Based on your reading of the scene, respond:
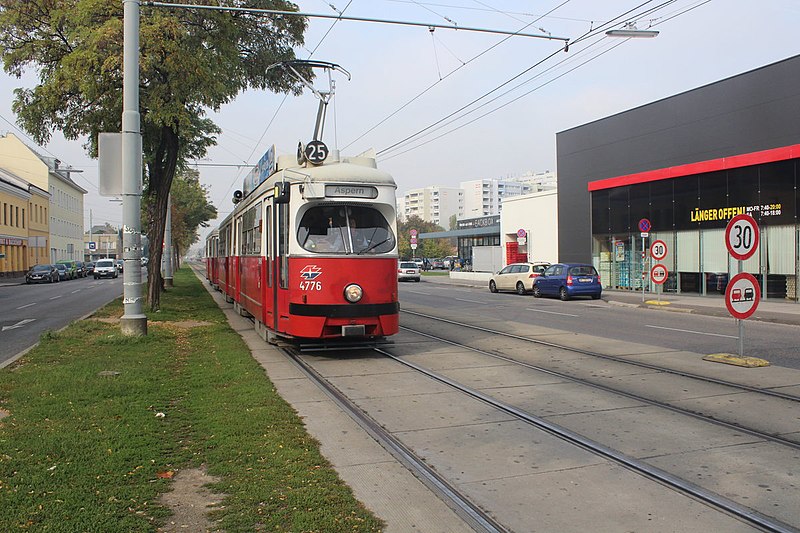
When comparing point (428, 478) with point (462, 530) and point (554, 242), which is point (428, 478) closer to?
point (462, 530)

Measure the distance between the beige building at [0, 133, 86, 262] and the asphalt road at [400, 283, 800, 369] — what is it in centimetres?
6062

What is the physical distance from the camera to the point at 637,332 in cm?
1498

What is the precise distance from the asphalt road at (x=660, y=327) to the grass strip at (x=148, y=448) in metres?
8.32

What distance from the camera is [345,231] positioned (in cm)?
1090

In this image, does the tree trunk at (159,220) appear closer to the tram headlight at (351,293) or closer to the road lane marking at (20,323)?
the road lane marking at (20,323)

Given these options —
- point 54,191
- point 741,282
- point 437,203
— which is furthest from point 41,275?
point 437,203

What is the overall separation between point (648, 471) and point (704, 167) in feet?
77.6

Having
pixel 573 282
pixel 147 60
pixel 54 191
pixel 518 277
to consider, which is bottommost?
pixel 573 282

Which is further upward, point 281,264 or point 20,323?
point 281,264

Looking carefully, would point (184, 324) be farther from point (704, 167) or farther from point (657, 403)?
point (704, 167)

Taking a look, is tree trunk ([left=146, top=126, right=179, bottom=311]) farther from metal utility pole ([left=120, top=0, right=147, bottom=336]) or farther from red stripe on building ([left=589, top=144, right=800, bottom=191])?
red stripe on building ([left=589, top=144, right=800, bottom=191])

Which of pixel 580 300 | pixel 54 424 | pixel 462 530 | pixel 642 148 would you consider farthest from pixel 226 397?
pixel 642 148

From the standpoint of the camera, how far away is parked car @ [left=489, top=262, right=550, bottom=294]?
30.1 metres

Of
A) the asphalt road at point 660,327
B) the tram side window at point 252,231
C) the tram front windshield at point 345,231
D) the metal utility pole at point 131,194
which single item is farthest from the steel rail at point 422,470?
the asphalt road at point 660,327
